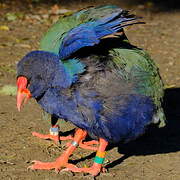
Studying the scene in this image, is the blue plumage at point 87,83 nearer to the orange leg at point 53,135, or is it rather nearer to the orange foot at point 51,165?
the orange foot at point 51,165

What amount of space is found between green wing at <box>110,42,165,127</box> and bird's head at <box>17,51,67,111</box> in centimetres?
50

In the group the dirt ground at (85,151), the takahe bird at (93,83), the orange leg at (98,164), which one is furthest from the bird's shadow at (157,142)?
the takahe bird at (93,83)

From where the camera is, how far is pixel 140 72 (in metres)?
4.73

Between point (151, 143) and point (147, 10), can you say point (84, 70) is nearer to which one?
point (151, 143)

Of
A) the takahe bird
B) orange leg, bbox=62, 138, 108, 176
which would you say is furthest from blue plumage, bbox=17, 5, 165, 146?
orange leg, bbox=62, 138, 108, 176

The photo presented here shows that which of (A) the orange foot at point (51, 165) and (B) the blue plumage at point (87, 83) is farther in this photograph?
(A) the orange foot at point (51, 165)

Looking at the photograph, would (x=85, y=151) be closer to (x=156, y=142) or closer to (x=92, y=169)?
(x=92, y=169)

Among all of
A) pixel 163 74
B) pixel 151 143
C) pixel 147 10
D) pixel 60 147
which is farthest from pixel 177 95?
pixel 147 10

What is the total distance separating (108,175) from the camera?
15.6 ft

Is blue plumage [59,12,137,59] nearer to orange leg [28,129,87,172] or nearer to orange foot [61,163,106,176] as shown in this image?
orange leg [28,129,87,172]

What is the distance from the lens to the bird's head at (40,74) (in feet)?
14.6

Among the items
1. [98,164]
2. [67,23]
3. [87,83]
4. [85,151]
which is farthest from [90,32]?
[85,151]

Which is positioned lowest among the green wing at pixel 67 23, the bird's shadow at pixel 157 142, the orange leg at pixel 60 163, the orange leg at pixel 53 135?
the bird's shadow at pixel 157 142

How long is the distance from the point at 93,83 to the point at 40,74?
1.41 ft
